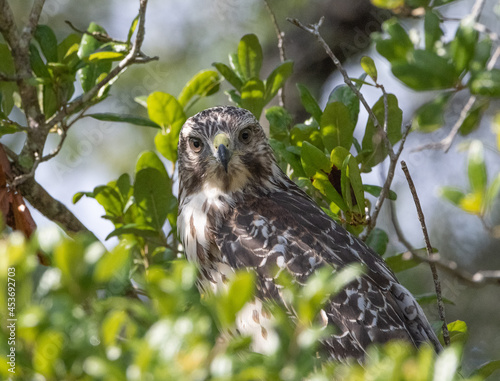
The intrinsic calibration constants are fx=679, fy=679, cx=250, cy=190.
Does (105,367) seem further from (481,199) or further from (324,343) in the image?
(324,343)

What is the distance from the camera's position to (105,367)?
1.30 m

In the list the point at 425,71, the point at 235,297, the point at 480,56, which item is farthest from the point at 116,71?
the point at 235,297

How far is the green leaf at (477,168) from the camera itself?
1.75 meters

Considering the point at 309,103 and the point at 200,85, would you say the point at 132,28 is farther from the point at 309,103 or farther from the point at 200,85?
the point at 309,103

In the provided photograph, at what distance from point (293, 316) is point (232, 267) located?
16.9 inches

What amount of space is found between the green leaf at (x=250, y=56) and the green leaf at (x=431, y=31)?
57.7 inches

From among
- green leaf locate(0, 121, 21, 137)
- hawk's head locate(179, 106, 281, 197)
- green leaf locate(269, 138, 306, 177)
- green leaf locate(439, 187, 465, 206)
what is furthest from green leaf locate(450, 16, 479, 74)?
green leaf locate(0, 121, 21, 137)

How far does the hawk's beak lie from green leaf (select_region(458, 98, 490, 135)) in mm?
1332

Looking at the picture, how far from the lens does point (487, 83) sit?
2383 millimetres

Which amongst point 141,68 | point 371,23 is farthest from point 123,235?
point 141,68

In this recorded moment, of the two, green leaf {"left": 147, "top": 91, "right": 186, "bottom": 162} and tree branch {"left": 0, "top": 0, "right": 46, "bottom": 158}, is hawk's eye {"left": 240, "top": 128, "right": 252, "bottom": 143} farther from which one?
tree branch {"left": 0, "top": 0, "right": 46, "bottom": 158}

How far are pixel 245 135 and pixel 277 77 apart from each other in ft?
1.37

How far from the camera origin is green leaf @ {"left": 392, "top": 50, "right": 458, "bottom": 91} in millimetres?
2389

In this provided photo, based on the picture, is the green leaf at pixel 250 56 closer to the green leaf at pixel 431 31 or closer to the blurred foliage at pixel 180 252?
the blurred foliage at pixel 180 252
